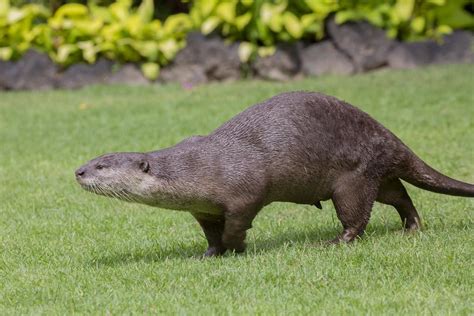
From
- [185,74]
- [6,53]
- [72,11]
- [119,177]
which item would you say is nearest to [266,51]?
[185,74]

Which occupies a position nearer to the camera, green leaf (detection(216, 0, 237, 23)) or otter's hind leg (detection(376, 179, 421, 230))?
otter's hind leg (detection(376, 179, 421, 230))

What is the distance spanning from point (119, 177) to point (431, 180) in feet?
7.18

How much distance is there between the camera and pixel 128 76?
1603 cm

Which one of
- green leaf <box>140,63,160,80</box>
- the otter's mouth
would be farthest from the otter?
green leaf <box>140,63,160,80</box>

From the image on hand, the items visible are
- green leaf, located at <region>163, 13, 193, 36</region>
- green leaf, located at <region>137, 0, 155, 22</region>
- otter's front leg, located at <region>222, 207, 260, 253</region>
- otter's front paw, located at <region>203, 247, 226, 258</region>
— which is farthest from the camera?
green leaf, located at <region>137, 0, 155, 22</region>

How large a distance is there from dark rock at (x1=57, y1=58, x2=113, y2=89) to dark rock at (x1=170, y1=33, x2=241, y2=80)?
1.11 metres

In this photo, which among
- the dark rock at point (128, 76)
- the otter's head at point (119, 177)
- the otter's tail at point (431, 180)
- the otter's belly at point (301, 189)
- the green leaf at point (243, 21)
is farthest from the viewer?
the dark rock at point (128, 76)

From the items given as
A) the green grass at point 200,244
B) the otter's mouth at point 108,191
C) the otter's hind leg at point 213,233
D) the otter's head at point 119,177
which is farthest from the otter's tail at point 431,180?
the otter's mouth at point 108,191

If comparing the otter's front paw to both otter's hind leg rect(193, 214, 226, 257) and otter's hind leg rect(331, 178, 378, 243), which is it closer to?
otter's hind leg rect(193, 214, 226, 257)

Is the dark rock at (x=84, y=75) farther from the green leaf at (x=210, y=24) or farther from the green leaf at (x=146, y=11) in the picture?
the green leaf at (x=210, y=24)

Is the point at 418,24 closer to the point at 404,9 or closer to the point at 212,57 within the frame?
the point at 404,9

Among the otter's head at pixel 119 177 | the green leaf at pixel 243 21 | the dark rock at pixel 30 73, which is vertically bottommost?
the dark rock at pixel 30 73

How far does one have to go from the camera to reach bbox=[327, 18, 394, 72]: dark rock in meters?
15.8

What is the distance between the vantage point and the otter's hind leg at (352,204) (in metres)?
6.83
